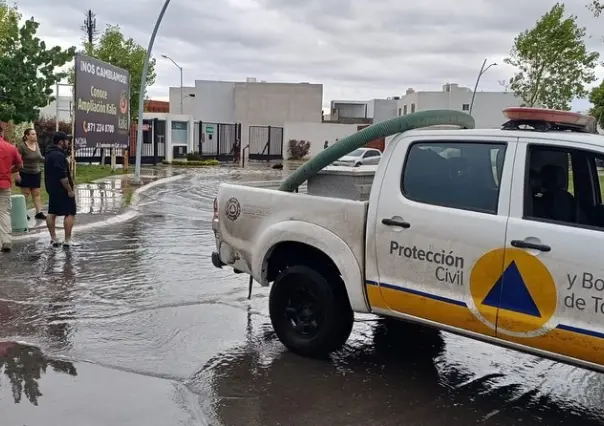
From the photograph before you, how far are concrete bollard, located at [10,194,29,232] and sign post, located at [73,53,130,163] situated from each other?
7.15m

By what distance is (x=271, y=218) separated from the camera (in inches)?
214

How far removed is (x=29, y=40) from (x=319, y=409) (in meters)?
20.7

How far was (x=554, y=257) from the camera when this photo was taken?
152 inches

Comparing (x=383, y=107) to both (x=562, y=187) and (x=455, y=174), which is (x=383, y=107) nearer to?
(x=455, y=174)

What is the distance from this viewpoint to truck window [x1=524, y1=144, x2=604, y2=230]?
4.08 meters

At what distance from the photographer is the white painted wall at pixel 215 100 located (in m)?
62.3

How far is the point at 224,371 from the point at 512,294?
7.40ft

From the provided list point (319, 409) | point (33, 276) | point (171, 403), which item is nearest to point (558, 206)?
point (319, 409)

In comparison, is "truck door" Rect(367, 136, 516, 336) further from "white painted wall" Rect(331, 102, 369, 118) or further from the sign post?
"white painted wall" Rect(331, 102, 369, 118)

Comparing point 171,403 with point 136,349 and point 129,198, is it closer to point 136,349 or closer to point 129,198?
point 136,349

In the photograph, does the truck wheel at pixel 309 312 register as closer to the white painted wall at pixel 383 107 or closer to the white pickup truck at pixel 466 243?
the white pickup truck at pixel 466 243

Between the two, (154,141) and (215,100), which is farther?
(215,100)

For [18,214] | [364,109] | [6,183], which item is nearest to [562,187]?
[6,183]

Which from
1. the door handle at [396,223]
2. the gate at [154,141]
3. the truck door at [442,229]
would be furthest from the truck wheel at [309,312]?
the gate at [154,141]
